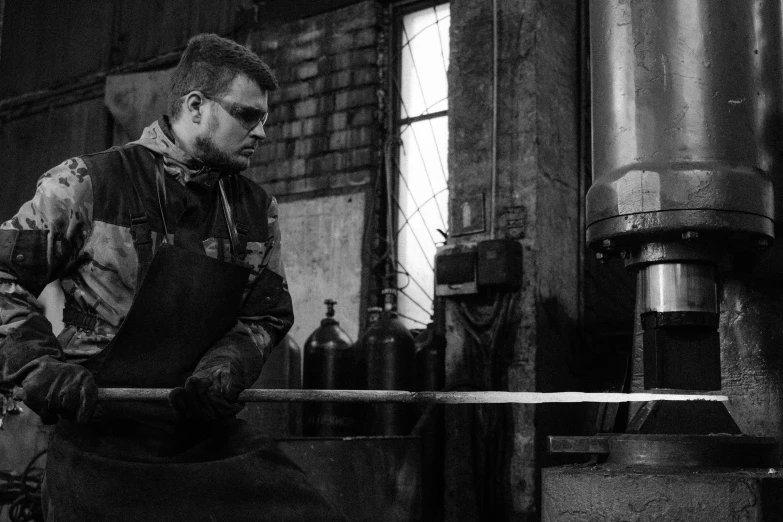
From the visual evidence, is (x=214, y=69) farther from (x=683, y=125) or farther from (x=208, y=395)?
(x=683, y=125)

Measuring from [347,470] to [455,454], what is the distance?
54cm

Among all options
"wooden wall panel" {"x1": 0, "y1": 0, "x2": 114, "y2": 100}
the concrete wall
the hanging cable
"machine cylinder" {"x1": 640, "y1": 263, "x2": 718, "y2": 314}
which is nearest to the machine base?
"machine cylinder" {"x1": 640, "y1": 263, "x2": 718, "y2": 314}

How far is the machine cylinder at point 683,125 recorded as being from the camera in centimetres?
224

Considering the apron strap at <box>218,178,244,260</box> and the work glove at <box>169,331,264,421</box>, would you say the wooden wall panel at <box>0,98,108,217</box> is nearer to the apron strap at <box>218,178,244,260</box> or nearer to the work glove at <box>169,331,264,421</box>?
Answer: the apron strap at <box>218,178,244,260</box>

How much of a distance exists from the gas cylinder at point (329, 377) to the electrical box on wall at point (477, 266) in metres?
0.87

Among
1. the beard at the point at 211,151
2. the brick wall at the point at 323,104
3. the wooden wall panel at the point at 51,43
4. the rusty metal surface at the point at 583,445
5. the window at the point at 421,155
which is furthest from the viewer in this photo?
the wooden wall panel at the point at 51,43

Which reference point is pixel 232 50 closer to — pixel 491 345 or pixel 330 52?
pixel 491 345

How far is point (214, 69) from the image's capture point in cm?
234

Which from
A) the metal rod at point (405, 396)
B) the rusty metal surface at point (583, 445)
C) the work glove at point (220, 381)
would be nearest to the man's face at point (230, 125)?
the work glove at point (220, 381)

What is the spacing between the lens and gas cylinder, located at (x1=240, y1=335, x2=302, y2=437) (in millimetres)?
4590

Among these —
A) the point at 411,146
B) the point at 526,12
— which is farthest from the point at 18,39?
the point at 526,12

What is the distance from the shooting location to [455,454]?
404cm

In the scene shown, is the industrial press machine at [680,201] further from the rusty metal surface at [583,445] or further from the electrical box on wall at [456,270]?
the electrical box on wall at [456,270]

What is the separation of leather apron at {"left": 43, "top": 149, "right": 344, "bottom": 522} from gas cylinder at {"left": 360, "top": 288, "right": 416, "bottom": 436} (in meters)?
2.09
